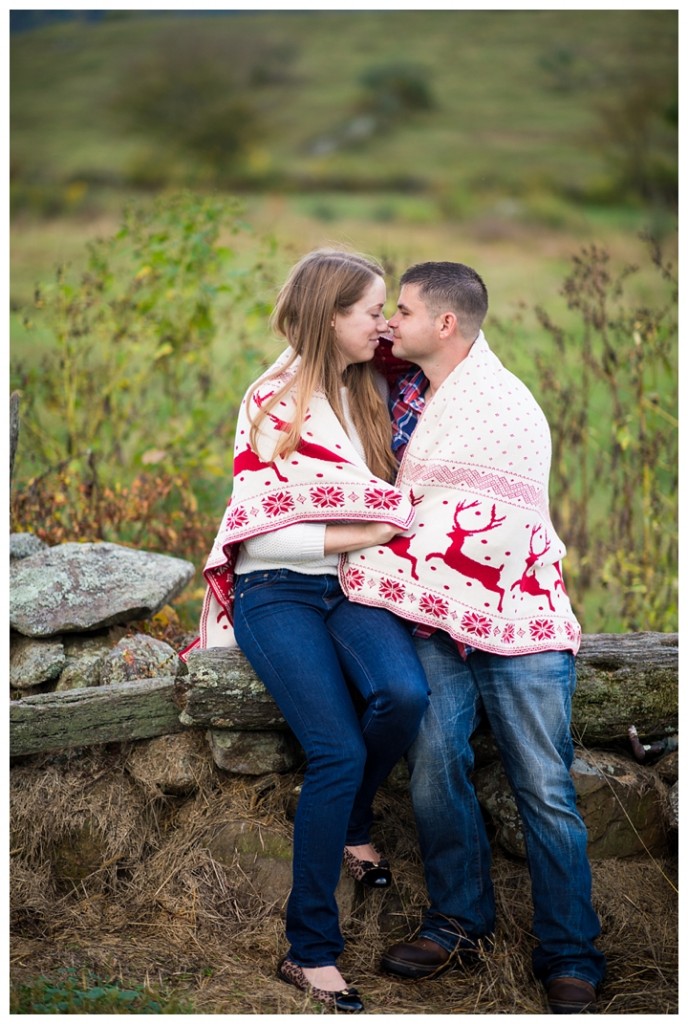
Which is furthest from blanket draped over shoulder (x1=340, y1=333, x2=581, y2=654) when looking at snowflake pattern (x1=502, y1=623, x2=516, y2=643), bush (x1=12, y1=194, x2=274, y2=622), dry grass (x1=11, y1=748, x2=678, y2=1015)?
bush (x1=12, y1=194, x2=274, y2=622)

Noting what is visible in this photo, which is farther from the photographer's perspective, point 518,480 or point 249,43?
point 249,43

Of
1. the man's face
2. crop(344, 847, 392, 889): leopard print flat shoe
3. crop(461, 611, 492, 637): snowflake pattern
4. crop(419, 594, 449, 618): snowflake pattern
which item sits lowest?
crop(344, 847, 392, 889): leopard print flat shoe

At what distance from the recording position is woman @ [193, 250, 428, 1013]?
2.74 metres

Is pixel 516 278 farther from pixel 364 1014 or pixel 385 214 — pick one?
pixel 364 1014

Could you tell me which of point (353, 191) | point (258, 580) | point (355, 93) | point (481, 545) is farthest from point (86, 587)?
point (355, 93)

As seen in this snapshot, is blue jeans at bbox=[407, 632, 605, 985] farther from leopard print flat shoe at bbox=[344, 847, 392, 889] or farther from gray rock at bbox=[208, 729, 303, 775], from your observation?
gray rock at bbox=[208, 729, 303, 775]

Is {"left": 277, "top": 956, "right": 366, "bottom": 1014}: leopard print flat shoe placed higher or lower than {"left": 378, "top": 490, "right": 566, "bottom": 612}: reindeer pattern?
lower

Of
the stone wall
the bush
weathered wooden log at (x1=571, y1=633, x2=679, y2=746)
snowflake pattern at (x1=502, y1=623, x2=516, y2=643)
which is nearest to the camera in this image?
snowflake pattern at (x1=502, y1=623, x2=516, y2=643)

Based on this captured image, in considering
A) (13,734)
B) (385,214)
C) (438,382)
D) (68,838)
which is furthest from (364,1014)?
(385,214)

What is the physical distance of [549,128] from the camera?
54.6 ft

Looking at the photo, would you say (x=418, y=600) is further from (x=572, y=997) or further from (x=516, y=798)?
(x=572, y=997)

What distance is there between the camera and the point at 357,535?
305 centimetres

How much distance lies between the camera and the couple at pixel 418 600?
285cm
